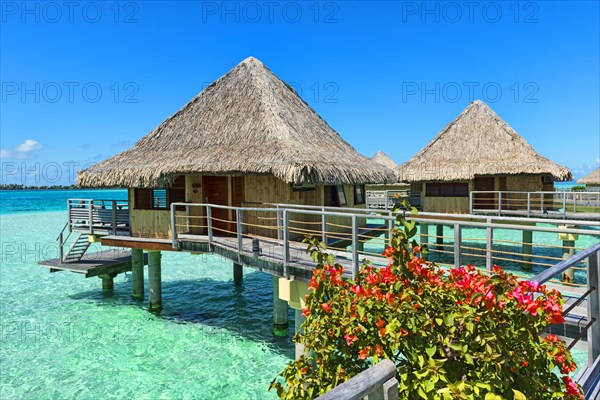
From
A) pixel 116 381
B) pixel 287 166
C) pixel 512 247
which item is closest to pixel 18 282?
pixel 116 381

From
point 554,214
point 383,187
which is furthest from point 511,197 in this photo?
point 383,187

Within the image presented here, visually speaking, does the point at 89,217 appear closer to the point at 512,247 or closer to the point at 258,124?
the point at 258,124

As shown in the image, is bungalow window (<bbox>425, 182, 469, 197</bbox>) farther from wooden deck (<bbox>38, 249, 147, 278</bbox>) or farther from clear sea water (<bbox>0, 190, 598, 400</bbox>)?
wooden deck (<bbox>38, 249, 147, 278</bbox>)

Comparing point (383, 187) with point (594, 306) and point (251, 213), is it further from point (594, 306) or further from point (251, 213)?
point (594, 306)

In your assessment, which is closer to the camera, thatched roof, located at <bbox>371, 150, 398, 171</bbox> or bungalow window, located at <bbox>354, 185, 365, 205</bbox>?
bungalow window, located at <bbox>354, 185, 365, 205</bbox>

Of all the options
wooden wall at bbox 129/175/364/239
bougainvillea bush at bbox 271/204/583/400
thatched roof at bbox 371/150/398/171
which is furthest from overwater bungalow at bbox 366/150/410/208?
bougainvillea bush at bbox 271/204/583/400

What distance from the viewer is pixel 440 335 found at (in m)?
2.18

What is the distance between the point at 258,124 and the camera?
12.2 meters

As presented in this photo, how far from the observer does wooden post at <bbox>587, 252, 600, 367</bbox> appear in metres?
3.41

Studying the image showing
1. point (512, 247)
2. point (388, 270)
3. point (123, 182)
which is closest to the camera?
point (388, 270)

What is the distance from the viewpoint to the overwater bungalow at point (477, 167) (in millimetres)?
18000

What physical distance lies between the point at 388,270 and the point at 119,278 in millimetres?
18191

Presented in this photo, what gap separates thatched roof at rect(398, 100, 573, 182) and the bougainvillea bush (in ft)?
57.4

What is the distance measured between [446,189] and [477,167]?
196 cm
